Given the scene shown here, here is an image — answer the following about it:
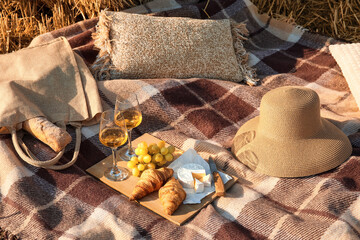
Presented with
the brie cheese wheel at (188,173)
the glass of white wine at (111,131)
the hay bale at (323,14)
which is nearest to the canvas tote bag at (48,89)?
the glass of white wine at (111,131)

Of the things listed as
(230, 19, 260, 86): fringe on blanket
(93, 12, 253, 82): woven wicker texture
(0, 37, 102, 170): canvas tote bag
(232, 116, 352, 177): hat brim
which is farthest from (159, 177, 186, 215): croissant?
(230, 19, 260, 86): fringe on blanket

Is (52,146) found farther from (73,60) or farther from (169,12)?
(169,12)

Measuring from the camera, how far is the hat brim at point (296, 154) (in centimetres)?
149

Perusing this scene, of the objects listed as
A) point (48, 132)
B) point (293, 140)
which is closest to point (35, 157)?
point (48, 132)

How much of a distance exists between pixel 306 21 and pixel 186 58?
51.5 inches

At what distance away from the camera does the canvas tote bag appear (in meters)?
1.66

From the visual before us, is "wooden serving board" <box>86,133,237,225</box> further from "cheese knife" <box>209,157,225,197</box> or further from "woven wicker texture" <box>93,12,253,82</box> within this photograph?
"woven wicker texture" <box>93,12,253,82</box>

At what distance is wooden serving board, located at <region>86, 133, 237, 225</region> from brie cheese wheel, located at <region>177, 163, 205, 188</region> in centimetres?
7

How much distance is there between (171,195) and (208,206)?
133 millimetres

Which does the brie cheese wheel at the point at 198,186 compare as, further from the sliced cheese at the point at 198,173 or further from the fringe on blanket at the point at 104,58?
the fringe on blanket at the point at 104,58

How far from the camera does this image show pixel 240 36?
2.30 metres

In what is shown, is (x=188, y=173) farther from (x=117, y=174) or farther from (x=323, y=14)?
(x=323, y=14)

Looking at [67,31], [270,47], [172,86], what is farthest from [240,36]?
[67,31]

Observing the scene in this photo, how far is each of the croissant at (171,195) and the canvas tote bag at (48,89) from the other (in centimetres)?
42
